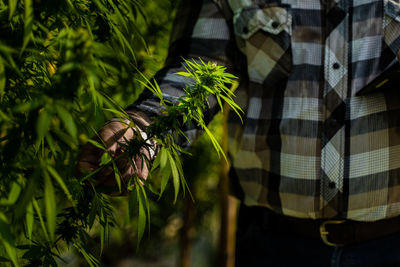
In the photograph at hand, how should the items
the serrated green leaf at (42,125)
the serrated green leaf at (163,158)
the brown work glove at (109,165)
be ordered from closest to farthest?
the serrated green leaf at (42,125), the serrated green leaf at (163,158), the brown work glove at (109,165)

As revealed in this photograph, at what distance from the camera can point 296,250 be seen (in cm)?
122

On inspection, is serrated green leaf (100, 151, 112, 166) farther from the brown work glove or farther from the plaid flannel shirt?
the plaid flannel shirt

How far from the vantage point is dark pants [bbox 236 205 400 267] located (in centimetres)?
114

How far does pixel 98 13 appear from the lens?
69cm

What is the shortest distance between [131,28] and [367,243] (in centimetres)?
79

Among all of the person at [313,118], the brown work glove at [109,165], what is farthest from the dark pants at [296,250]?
the brown work glove at [109,165]

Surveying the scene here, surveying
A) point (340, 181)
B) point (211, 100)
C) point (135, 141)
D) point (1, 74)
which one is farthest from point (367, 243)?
point (1, 74)

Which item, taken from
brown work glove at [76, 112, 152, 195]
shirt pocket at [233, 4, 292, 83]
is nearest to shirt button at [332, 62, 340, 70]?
shirt pocket at [233, 4, 292, 83]

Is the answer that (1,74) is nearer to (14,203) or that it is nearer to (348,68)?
(14,203)

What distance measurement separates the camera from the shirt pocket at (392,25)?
1.09 m

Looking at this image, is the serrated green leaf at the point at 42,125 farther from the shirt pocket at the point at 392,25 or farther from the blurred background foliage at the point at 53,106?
the shirt pocket at the point at 392,25

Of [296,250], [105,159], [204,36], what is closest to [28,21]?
[105,159]

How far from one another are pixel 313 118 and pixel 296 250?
0.35 metres

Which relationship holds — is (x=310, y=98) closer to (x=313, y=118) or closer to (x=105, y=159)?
(x=313, y=118)
